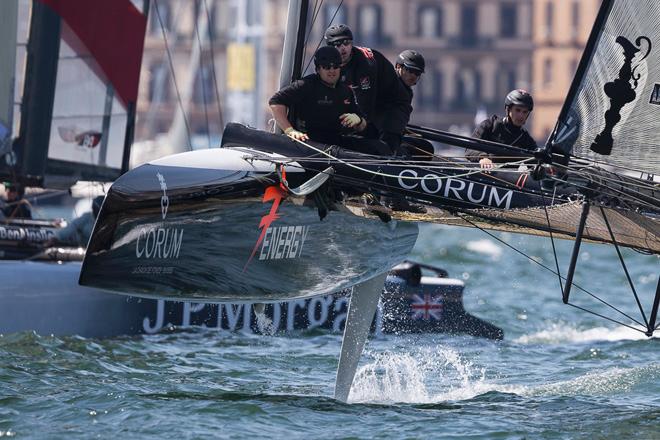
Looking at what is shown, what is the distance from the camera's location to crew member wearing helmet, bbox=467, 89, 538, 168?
7.66 m

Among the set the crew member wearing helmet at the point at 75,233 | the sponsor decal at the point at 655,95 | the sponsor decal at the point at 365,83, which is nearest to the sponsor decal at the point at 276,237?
the sponsor decal at the point at 365,83

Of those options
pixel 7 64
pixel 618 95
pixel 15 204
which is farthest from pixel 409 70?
pixel 15 204

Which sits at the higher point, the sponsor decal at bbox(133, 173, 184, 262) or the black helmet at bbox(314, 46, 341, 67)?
the black helmet at bbox(314, 46, 341, 67)

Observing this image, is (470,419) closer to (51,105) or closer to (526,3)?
(51,105)

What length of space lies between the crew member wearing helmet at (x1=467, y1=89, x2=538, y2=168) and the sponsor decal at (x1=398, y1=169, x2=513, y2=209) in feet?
2.73

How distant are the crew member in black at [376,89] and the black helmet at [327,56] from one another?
0.27 meters

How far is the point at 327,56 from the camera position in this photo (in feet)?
22.0

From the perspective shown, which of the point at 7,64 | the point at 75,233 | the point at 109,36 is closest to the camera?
the point at 7,64

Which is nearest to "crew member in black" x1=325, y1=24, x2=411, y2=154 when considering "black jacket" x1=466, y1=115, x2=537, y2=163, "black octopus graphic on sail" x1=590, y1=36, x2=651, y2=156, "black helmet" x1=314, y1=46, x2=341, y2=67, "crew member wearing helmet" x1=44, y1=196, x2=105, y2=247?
"black helmet" x1=314, y1=46, x2=341, y2=67

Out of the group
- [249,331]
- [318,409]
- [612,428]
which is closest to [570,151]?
[612,428]

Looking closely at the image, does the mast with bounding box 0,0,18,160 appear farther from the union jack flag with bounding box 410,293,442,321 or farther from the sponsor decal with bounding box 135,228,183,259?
the union jack flag with bounding box 410,293,442,321

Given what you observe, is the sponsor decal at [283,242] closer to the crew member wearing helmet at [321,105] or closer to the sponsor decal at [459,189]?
the crew member wearing helmet at [321,105]

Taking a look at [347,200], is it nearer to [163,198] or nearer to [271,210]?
[271,210]

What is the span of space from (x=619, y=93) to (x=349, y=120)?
138 centimetres
